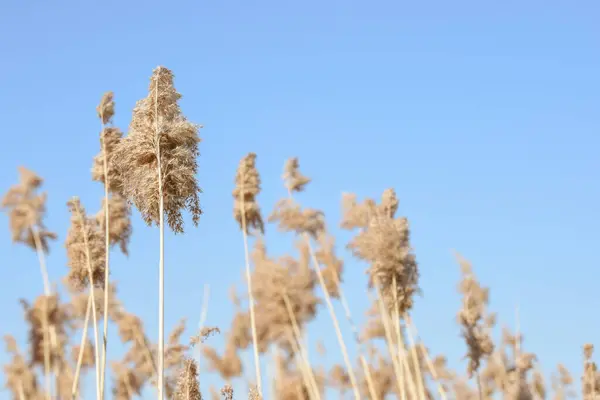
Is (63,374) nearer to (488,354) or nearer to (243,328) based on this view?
(243,328)

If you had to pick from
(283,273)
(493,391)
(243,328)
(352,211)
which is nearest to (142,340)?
(243,328)

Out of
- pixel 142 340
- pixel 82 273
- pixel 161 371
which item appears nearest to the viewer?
pixel 161 371

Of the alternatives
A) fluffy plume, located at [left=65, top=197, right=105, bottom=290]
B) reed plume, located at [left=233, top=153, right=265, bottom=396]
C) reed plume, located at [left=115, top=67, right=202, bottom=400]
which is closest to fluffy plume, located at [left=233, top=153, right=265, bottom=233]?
reed plume, located at [left=233, top=153, right=265, bottom=396]

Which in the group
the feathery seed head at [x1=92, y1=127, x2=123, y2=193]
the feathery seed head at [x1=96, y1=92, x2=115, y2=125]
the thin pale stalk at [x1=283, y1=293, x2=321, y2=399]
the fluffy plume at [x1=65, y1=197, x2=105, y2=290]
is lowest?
the thin pale stalk at [x1=283, y1=293, x2=321, y2=399]

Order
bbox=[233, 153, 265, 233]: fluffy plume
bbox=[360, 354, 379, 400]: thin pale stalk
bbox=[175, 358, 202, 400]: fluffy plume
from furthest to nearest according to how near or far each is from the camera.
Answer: bbox=[233, 153, 265, 233]: fluffy plume → bbox=[360, 354, 379, 400]: thin pale stalk → bbox=[175, 358, 202, 400]: fluffy plume

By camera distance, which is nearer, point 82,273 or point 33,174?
point 82,273

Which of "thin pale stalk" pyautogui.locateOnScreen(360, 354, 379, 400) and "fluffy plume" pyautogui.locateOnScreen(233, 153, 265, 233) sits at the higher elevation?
"fluffy plume" pyautogui.locateOnScreen(233, 153, 265, 233)

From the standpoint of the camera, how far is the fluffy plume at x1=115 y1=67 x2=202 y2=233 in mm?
7898

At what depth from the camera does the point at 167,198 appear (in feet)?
26.2

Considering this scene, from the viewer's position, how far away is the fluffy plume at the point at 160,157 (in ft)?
25.9

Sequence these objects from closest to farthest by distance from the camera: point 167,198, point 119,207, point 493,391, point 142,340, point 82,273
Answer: point 167,198 < point 82,273 < point 119,207 < point 142,340 < point 493,391

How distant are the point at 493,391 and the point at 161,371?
1348 cm

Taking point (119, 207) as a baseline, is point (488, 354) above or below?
below

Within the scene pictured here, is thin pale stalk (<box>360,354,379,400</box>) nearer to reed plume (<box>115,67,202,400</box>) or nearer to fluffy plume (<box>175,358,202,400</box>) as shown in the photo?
fluffy plume (<box>175,358,202,400</box>)
